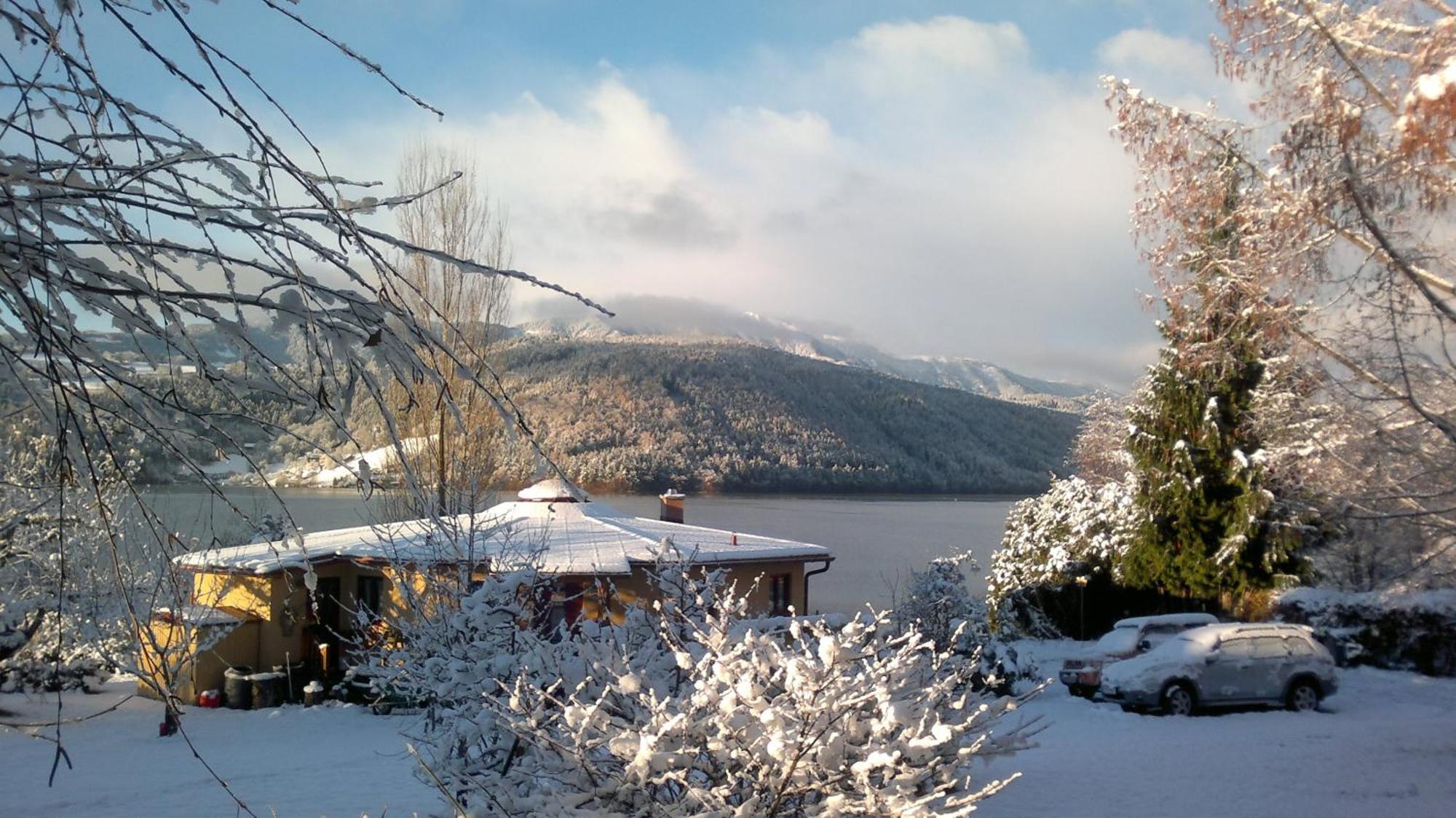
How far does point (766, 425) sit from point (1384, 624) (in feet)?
75.4

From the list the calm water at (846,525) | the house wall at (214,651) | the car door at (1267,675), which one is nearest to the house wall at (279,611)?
the house wall at (214,651)

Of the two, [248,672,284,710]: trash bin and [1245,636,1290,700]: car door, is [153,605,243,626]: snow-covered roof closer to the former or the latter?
[248,672,284,710]: trash bin

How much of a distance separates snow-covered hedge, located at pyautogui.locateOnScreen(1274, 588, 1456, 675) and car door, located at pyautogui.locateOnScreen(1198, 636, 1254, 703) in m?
5.30

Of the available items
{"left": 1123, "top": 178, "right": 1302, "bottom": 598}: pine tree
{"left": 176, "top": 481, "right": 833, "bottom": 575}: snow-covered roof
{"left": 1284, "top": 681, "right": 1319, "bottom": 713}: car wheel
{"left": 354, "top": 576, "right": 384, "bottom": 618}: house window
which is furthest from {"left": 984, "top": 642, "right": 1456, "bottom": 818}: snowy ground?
{"left": 354, "top": 576, "right": 384, "bottom": 618}: house window

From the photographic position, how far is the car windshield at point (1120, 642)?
57.6 feet

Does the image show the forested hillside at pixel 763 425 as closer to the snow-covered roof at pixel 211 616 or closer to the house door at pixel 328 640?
the house door at pixel 328 640

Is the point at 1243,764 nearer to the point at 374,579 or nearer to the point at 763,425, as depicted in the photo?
the point at 374,579

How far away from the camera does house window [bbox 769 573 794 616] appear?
17828 millimetres

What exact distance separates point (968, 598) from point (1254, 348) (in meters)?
8.54

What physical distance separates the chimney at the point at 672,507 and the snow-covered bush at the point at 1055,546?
25.3 ft

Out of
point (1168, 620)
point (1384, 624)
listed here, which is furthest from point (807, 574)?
point (1384, 624)

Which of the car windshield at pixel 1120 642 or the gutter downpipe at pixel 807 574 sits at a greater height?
the gutter downpipe at pixel 807 574

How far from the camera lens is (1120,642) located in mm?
17828

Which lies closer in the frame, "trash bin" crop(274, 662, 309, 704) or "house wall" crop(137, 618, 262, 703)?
"house wall" crop(137, 618, 262, 703)
